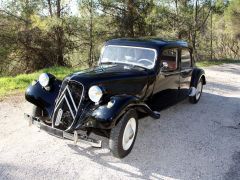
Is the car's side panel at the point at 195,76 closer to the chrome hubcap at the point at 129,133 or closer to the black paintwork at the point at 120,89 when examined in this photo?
the black paintwork at the point at 120,89

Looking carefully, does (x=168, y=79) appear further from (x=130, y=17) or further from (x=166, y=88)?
(x=130, y=17)

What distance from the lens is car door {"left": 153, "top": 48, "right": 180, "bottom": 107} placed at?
5.69 m

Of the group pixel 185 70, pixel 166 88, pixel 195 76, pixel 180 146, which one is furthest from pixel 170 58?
pixel 180 146

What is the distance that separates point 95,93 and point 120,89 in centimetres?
70

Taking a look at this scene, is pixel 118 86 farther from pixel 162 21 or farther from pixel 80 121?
pixel 162 21

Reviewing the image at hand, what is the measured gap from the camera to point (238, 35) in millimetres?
26203

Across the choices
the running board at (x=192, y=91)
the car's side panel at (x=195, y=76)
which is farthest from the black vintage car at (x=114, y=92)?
the car's side panel at (x=195, y=76)

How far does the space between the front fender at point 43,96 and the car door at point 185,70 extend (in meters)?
2.88

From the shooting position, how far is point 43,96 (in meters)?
4.82

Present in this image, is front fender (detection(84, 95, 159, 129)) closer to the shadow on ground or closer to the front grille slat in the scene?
the front grille slat

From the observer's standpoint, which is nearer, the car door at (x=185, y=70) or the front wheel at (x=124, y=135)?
the front wheel at (x=124, y=135)

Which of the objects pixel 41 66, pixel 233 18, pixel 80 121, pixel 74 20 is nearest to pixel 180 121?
pixel 80 121

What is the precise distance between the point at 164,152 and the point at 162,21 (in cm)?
1342

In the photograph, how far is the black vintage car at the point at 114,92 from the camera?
412cm
